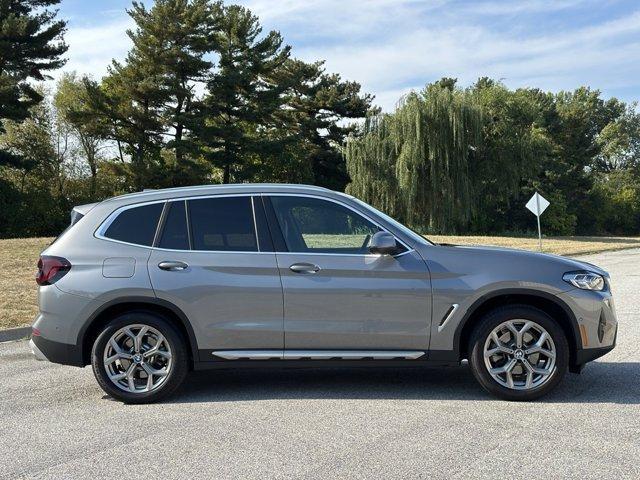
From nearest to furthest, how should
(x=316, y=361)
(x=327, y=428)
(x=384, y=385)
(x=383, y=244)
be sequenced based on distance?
(x=327, y=428) → (x=383, y=244) → (x=316, y=361) → (x=384, y=385)

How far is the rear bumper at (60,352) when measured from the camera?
212 inches

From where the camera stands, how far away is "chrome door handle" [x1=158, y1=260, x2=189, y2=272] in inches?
212

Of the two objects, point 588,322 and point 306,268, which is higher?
point 306,268

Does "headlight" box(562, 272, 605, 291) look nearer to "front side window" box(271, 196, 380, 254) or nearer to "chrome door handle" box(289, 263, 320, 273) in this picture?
"front side window" box(271, 196, 380, 254)

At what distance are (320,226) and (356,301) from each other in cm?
72

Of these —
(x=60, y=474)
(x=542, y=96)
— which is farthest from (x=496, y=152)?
(x=60, y=474)

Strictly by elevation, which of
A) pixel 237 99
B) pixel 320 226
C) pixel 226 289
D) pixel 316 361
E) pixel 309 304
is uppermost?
pixel 237 99

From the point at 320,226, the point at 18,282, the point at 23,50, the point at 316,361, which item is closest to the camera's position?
the point at 316,361

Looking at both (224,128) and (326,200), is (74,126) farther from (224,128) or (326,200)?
(326,200)

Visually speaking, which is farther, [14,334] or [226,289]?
[14,334]

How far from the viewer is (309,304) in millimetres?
5277

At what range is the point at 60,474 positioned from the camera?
393cm

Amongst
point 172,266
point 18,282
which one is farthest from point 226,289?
point 18,282

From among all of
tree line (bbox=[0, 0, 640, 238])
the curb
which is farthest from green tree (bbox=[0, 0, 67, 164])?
the curb
